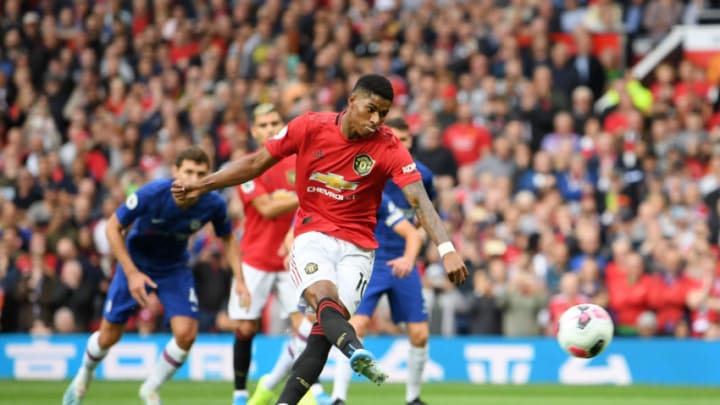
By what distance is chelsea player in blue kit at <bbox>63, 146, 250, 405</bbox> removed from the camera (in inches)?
443

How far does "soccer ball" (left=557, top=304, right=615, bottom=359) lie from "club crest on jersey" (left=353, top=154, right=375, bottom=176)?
228 cm

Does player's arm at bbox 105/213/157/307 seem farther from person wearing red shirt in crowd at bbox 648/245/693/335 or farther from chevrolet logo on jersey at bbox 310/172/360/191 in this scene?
person wearing red shirt in crowd at bbox 648/245/693/335

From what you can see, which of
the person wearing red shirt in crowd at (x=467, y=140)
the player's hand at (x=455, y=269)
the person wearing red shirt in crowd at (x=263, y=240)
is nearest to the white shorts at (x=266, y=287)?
the person wearing red shirt in crowd at (x=263, y=240)

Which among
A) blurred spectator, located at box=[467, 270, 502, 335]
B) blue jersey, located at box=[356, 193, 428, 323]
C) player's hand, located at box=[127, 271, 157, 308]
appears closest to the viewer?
player's hand, located at box=[127, 271, 157, 308]

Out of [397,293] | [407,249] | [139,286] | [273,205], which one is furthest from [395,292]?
[139,286]

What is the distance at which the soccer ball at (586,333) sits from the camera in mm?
10219

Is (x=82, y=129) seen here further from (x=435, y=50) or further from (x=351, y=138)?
(x=351, y=138)

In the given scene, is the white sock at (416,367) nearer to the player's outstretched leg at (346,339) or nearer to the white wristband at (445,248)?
the player's outstretched leg at (346,339)

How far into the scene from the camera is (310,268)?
30.0 feet

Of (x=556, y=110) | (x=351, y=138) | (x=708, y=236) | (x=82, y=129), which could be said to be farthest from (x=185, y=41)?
(x=351, y=138)

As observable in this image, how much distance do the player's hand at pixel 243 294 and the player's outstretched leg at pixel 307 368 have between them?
2670mm

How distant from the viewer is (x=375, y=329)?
18.7 meters

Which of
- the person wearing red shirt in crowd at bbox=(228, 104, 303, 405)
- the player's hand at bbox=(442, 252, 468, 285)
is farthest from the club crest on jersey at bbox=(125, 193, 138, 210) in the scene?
the player's hand at bbox=(442, 252, 468, 285)

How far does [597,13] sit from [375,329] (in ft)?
24.5
